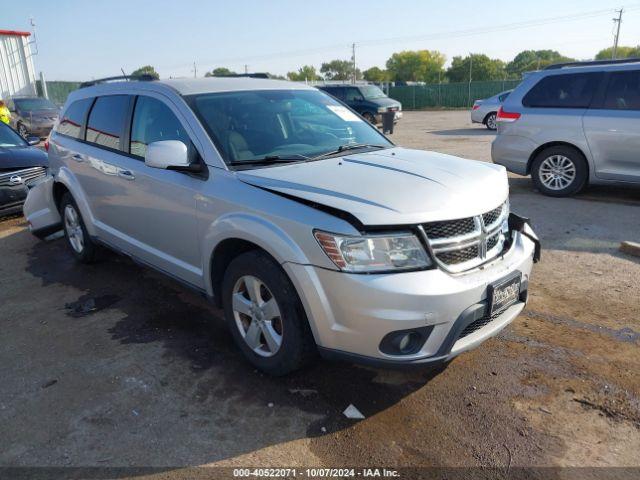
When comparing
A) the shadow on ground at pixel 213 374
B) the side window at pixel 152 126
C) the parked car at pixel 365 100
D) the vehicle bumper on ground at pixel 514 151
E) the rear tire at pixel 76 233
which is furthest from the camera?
the parked car at pixel 365 100

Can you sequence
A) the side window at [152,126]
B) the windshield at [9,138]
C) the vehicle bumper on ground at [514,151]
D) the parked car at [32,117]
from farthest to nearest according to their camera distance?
1. the parked car at [32,117]
2. the windshield at [9,138]
3. the vehicle bumper on ground at [514,151]
4. the side window at [152,126]

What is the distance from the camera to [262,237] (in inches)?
115

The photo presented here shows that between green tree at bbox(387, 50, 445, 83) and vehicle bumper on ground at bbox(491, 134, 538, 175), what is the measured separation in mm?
115217

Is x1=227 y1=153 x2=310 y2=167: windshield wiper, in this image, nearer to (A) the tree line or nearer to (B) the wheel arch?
(B) the wheel arch

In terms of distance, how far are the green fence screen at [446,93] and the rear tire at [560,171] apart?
31.9 metres

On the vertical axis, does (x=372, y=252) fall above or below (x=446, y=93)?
above

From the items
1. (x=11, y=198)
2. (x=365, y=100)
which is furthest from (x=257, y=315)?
(x=365, y=100)

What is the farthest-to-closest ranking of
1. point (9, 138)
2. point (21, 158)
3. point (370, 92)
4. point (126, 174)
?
point (370, 92) → point (9, 138) → point (21, 158) → point (126, 174)

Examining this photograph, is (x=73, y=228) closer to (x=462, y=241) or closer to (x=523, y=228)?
(x=462, y=241)

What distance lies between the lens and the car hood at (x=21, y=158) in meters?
7.72

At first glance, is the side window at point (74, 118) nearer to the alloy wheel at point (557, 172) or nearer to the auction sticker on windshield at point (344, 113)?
the auction sticker on windshield at point (344, 113)

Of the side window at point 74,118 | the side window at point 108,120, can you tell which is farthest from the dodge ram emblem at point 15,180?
the side window at point 108,120

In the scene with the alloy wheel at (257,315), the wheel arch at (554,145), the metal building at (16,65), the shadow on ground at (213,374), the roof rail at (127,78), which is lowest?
the shadow on ground at (213,374)

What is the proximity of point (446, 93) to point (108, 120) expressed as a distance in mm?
38435
